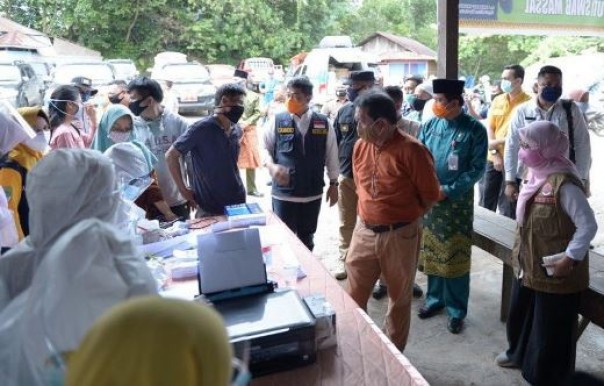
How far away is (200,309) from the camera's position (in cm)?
68

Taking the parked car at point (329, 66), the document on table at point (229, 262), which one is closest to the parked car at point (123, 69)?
the parked car at point (329, 66)

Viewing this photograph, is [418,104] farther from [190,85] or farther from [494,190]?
[190,85]

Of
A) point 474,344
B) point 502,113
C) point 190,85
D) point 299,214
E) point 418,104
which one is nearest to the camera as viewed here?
point 474,344

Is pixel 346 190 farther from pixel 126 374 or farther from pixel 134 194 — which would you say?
pixel 126 374

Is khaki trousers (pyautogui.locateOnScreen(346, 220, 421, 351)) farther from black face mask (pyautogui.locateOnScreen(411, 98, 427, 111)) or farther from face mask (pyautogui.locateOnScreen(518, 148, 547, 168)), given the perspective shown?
black face mask (pyautogui.locateOnScreen(411, 98, 427, 111))

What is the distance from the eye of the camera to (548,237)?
7.45ft

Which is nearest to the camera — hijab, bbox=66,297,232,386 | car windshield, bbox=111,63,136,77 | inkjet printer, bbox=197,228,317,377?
hijab, bbox=66,297,232,386

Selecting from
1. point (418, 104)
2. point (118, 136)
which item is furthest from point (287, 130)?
point (418, 104)

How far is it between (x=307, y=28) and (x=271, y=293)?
2154cm

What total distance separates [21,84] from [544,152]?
37.8 ft

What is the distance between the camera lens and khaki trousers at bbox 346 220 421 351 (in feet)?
8.42

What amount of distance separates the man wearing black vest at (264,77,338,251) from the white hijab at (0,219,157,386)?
2456mm

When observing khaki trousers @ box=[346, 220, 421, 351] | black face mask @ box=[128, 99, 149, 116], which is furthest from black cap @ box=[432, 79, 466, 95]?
black face mask @ box=[128, 99, 149, 116]

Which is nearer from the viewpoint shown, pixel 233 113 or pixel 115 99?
pixel 233 113
